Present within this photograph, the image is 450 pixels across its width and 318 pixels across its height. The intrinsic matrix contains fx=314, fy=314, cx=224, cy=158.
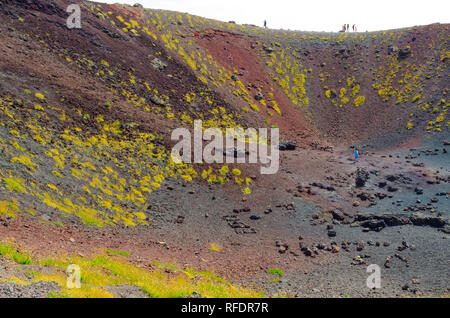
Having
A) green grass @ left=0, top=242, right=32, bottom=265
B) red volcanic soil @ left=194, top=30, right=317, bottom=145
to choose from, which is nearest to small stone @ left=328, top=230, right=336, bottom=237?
green grass @ left=0, top=242, right=32, bottom=265

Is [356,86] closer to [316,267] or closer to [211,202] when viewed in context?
[211,202]

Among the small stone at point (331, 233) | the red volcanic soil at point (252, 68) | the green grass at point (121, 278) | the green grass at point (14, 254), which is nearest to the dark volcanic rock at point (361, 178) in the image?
the small stone at point (331, 233)

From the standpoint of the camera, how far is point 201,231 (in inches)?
850

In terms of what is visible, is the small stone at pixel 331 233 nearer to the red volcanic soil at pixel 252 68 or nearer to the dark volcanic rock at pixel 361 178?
the dark volcanic rock at pixel 361 178

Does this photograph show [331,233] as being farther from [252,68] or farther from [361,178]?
[252,68]

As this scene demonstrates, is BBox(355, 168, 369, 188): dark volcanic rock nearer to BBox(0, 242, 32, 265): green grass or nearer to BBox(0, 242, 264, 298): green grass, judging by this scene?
BBox(0, 242, 264, 298): green grass

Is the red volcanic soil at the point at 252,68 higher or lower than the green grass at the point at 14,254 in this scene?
higher

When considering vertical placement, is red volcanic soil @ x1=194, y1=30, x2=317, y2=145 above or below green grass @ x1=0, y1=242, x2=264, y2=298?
above

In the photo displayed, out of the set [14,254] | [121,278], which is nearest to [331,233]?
[121,278]

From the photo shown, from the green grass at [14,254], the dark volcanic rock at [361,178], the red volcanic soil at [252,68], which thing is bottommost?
the green grass at [14,254]

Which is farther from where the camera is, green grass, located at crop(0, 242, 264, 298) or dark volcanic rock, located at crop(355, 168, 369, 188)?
dark volcanic rock, located at crop(355, 168, 369, 188)

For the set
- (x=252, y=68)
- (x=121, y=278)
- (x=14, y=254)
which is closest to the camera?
(x=14, y=254)
